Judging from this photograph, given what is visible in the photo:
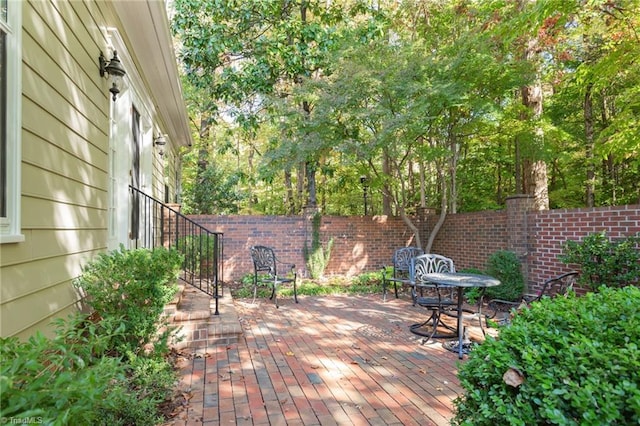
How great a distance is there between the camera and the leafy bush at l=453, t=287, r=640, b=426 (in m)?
1.24

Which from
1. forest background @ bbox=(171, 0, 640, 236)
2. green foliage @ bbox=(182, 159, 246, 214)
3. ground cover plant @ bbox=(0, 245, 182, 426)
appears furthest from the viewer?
green foliage @ bbox=(182, 159, 246, 214)

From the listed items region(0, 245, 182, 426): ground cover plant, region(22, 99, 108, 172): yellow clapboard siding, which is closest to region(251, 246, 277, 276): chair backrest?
region(0, 245, 182, 426): ground cover plant

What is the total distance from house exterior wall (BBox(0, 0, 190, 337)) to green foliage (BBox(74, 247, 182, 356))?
161mm

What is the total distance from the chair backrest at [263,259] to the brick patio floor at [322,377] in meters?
1.70

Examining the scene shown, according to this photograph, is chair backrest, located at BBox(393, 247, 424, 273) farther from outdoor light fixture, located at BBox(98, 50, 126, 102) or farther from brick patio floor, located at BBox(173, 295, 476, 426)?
outdoor light fixture, located at BBox(98, 50, 126, 102)

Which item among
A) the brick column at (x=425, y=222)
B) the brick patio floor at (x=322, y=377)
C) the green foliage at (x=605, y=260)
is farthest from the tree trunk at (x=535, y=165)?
the brick patio floor at (x=322, y=377)

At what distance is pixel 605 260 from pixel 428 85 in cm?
388

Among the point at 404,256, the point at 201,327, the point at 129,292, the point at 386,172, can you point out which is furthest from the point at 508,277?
the point at 129,292

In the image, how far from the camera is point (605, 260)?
14.0ft

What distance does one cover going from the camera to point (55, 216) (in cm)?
248

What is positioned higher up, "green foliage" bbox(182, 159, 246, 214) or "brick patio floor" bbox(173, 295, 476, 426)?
"green foliage" bbox(182, 159, 246, 214)

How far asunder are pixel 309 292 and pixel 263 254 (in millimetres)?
1181

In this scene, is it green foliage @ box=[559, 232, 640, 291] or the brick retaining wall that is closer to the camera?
green foliage @ box=[559, 232, 640, 291]

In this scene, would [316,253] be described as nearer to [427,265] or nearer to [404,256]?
[404,256]
